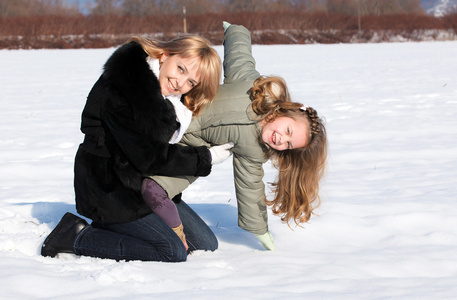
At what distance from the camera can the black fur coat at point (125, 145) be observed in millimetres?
2229

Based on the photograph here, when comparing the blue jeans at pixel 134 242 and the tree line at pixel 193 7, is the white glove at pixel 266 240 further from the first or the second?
the tree line at pixel 193 7

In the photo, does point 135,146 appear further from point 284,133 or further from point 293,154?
point 293,154

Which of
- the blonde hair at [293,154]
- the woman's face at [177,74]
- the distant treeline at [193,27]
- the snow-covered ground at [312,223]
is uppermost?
the woman's face at [177,74]

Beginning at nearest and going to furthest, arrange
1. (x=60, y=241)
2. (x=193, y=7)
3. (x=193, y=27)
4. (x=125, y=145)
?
(x=125, y=145)
(x=60, y=241)
(x=193, y=27)
(x=193, y=7)

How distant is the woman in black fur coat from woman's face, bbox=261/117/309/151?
0.78 feet

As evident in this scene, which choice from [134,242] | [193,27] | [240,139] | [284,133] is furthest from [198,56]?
[193,27]

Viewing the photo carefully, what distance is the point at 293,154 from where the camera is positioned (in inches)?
105

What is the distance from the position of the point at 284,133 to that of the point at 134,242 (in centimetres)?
88

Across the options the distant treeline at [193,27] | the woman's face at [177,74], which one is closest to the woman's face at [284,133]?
the woman's face at [177,74]

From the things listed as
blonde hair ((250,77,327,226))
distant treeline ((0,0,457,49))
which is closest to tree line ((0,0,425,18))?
distant treeline ((0,0,457,49))

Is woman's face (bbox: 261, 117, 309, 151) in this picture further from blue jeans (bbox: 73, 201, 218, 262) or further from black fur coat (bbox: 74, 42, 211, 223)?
blue jeans (bbox: 73, 201, 218, 262)

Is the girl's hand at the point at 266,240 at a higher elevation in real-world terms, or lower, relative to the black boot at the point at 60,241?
lower

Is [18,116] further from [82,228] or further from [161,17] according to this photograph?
[161,17]

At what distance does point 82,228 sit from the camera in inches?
97.9
